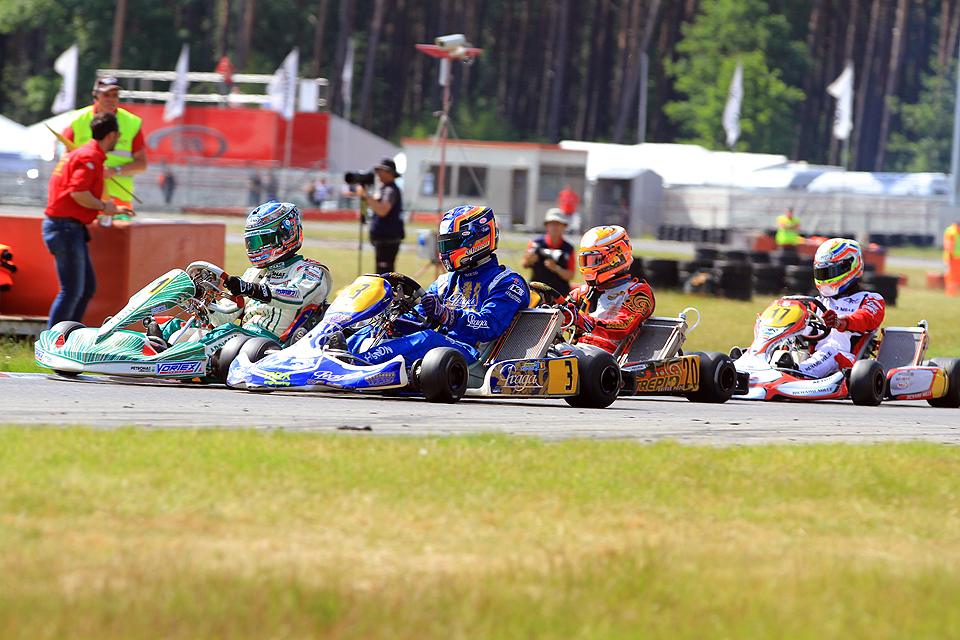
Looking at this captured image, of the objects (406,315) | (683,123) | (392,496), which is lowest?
(392,496)

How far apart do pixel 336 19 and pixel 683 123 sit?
1807 centimetres

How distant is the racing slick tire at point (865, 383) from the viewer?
29.3ft

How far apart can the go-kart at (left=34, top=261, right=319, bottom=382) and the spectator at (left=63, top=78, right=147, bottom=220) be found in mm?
1845

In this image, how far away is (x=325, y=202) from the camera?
38.0m

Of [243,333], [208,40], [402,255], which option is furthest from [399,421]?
[208,40]

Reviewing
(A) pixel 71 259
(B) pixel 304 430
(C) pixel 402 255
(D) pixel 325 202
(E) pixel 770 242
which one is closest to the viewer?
(B) pixel 304 430

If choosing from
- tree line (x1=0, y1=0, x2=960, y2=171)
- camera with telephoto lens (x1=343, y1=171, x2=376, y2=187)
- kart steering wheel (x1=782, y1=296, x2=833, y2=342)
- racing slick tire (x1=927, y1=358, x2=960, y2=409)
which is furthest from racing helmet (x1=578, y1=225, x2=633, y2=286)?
tree line (x1=0, y1=0, x2=960, y2=171)

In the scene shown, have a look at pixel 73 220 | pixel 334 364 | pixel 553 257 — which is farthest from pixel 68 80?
pixel 334 364

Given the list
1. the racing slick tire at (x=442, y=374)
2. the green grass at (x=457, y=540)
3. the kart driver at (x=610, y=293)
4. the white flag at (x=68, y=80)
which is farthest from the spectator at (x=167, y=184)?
the green grass at (x=457, y=540)

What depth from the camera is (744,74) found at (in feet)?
188

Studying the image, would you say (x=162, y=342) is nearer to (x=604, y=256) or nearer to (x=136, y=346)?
(x=136, y=346)

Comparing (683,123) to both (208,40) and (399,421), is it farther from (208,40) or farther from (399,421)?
(399,421)

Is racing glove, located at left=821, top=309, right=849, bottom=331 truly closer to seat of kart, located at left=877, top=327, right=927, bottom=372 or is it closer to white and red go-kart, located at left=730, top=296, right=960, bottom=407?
white and red go-kart, located at left=730, top=296, right=960, bottom=407

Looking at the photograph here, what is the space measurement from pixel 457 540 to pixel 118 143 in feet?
21.1
